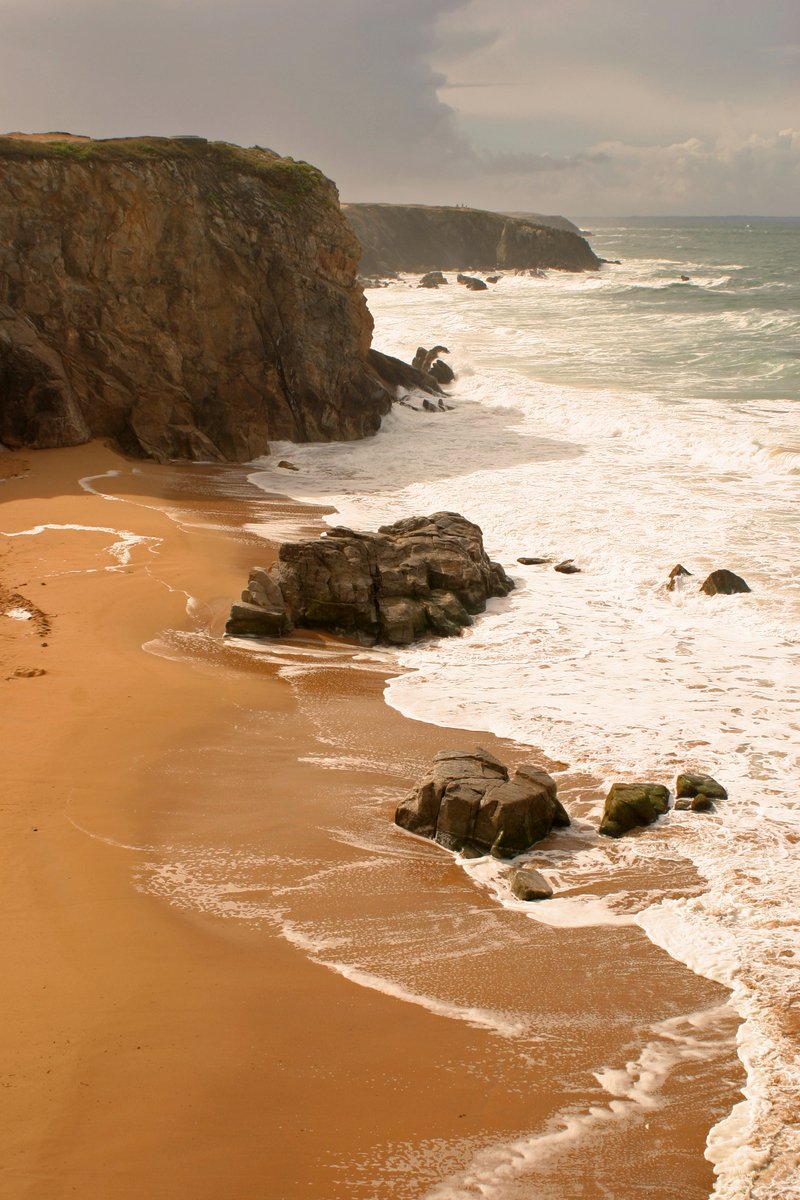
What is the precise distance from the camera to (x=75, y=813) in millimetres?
7816

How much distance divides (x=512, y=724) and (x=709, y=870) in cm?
309

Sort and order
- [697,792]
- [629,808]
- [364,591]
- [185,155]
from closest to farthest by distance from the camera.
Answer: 1. [629,808]
2. [697,792]
3. [364,591]
4. [185,155]

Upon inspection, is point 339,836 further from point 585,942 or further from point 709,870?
point 709,870

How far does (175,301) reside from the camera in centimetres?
2405

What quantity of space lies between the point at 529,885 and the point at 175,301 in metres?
20.0

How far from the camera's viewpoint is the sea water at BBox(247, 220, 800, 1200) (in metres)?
6.69

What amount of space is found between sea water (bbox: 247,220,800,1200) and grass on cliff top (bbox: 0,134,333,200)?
6468 mm

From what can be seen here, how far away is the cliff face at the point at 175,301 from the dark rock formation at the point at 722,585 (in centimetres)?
1298

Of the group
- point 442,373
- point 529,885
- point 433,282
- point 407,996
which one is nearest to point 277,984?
point 407,996

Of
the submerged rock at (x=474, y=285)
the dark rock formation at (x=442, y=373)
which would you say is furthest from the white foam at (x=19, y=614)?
the submerged rock at (x=474, y=285)

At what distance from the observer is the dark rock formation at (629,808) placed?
322 inches

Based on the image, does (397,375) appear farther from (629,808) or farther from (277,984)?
(277,984)

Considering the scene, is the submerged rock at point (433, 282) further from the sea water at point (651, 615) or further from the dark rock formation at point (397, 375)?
the dark rock formation at point (397, 375)

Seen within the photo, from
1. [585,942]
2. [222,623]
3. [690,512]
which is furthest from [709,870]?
[690,512]
